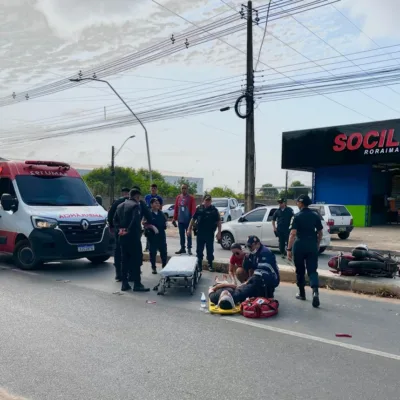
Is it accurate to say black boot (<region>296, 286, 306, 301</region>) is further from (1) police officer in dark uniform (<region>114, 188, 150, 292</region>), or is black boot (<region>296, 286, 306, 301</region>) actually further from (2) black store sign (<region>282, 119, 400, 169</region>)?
(2) black store sign (<region>282, 119, 400, 169</region>)

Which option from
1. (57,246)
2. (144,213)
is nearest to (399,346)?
(144,213)

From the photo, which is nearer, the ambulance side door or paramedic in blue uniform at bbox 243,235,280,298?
paramedic in blue uniform at bbox 243,235,280,298

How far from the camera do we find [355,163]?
2709cm

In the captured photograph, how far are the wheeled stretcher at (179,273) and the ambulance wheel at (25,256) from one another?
3219 mm

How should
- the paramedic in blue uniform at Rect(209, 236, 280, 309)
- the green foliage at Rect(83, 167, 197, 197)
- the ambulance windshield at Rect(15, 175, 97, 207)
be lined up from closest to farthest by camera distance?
the paramedic in blue uniform at Rect(209, 236, 280, 309), the ambulance windshield at Rect(15, 175, 97, 207), the green foliage at Rect(83, 167, 197, 197)

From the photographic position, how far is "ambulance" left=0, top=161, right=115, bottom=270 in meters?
10.0

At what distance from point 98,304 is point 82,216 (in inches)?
137

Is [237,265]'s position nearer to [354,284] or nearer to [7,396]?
[354,284]

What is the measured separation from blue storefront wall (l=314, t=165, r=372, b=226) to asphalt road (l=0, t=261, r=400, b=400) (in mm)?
21131

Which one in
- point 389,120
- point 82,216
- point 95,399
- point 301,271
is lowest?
point 95,399

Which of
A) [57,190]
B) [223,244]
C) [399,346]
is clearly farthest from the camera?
[223,244]

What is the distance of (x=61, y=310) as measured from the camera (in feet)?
22.6

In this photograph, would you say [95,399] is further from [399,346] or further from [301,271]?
[301,271]

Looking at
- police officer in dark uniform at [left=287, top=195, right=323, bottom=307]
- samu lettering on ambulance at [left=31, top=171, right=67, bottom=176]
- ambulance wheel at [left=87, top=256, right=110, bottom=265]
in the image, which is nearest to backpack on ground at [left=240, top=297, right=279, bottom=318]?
police officer in dark uniform at [left=287, top=195, right=323, bottom=307]
